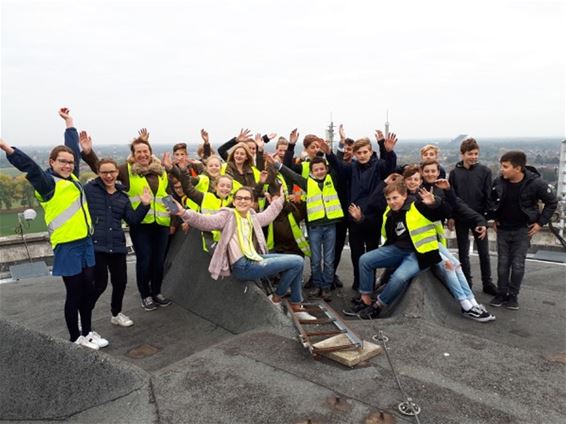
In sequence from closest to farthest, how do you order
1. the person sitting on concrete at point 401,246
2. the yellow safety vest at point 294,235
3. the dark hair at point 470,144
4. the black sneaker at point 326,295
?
the person sitting on concrete at point 401,246
the dark hair at point 470,144
the black sneaker at point 326,295
the yellow safety vest at point 294,235

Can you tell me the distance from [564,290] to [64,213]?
6.25m

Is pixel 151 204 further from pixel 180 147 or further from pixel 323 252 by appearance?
pixel 323 252

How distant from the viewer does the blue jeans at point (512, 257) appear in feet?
16.5

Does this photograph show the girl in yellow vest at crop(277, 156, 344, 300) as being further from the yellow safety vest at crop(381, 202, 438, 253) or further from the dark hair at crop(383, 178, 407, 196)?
the yellow safety vest at crop(381, 202, 438, 253)

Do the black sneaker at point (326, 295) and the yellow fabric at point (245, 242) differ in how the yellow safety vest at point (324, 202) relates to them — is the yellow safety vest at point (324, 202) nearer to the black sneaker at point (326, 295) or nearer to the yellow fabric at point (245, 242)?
the black sneaker at point (326, 295)

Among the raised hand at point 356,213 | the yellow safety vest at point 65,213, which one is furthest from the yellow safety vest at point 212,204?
the raised hand at point 356,213

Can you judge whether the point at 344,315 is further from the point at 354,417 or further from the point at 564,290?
the point at 564,290

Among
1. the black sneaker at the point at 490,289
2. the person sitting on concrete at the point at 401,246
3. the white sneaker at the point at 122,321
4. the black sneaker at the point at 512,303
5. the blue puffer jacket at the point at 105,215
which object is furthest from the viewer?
the black sneaker at the point at 490,289

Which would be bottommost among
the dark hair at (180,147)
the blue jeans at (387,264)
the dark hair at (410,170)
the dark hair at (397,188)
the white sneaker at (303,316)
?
the white sneaker at (303,316)

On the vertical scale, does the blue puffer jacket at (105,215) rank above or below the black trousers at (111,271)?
above

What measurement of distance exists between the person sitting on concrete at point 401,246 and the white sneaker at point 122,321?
8.14 ft

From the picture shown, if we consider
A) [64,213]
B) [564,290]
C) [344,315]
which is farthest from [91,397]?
[564,290]

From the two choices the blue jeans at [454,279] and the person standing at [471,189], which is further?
the person standing at [471,189]

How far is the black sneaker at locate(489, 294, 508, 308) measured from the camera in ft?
16.9
